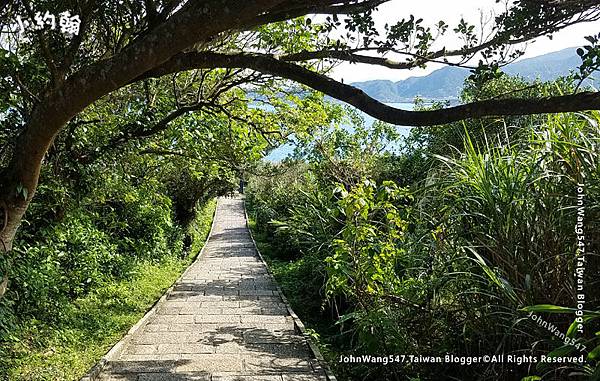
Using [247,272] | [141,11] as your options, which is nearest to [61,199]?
[141,11]

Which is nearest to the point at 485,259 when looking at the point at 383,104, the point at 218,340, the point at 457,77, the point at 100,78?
the point at 383,104

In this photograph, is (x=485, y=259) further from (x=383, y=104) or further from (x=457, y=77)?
(x=457, y=77)

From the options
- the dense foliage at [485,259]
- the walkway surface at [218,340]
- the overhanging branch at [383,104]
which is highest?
the overhanging branch at [383,104]

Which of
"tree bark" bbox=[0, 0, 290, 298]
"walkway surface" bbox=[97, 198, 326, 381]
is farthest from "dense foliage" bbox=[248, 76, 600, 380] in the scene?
"tree bark" bbox=[0, 0, 290, 298]

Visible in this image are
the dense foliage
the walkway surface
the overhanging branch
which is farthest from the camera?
the walkway surface

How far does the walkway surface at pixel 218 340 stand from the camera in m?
4.65

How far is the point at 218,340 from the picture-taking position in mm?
5902

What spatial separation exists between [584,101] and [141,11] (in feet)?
10.9

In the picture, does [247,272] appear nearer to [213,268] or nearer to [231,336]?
[213,268]

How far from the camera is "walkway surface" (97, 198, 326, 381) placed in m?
4.65

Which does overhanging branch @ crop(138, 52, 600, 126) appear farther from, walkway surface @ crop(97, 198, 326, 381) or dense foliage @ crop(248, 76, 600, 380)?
walkway surface @ crop(97, 198, 326, 381)

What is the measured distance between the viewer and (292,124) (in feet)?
24.6

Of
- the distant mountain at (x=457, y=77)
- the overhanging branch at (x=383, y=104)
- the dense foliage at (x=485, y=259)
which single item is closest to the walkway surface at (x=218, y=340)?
the dense foliage at (x=485, y=259)

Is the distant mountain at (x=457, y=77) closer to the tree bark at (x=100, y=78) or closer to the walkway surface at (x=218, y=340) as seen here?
the walkway surface at (x=218, y=340)
